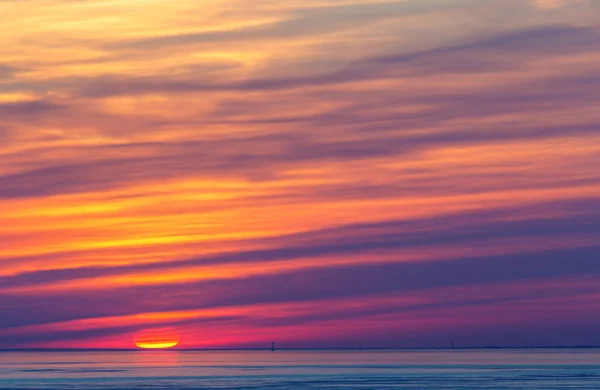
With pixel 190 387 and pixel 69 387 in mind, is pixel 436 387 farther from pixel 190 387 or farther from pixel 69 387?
pixel 69 387

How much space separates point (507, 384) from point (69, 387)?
40.1 metres

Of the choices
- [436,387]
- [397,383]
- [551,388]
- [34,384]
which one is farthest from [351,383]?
[34,384]

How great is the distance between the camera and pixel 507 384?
105m

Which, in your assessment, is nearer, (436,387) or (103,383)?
(436,387)

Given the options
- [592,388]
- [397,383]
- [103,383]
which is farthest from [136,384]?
[592,388]

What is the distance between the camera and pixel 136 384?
106 meters

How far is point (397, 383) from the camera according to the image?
107 meters

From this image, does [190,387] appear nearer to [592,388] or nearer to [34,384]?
[34,384]

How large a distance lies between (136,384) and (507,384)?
114 feet

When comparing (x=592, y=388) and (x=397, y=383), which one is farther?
(x=397, y=383)

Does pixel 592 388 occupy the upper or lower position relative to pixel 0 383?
lower

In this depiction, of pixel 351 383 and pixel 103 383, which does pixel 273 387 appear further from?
pixel 103 383

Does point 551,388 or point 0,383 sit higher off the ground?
point 0,383

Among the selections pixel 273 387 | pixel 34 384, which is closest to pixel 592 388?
pixel 273 387
